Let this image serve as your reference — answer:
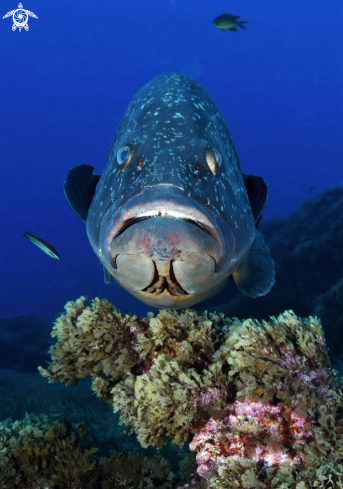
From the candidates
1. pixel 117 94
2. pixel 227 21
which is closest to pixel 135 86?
pixel 117 94

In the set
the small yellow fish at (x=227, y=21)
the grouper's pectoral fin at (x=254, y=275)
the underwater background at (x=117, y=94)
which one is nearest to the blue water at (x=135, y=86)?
the underwater background at (x=117, y=94)

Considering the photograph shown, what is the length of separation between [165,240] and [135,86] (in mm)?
135745

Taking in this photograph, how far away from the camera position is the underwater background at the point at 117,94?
301ft

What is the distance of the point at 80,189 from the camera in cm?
467

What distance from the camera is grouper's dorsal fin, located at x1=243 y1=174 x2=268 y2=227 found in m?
4.50

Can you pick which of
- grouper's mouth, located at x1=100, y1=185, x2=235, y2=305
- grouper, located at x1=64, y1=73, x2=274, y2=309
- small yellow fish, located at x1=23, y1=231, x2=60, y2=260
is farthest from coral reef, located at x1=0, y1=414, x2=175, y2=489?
small yellow fish, located at x1=23, y1=231, x2=60, y2=260

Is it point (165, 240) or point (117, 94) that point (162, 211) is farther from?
point (117, 94)

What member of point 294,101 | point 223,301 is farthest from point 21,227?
point 294,101

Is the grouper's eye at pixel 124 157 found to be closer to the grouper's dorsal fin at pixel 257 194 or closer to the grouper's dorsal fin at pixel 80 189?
the grouper's dorsal fin at pixel 80 189

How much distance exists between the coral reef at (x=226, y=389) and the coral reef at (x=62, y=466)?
2.00 feet

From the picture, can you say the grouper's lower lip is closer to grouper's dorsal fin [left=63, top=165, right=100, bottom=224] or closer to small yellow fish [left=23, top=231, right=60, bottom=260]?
grouper's dorsal fin [left=63, top=165, right=100, bottom=224]

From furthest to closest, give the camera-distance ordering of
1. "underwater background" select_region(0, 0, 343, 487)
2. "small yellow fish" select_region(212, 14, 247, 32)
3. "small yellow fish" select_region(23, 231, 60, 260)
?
"underwater background" select_region(0, 0, 343, 487) → "small yellow fish" select_region(212, 14, 247, 32) → "small yellow fish" select_region(23, 231, 60, 260)

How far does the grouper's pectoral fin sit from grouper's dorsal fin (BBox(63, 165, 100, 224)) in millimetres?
2516

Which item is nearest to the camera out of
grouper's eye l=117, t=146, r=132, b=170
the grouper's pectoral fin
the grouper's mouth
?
the grouper's mouth
